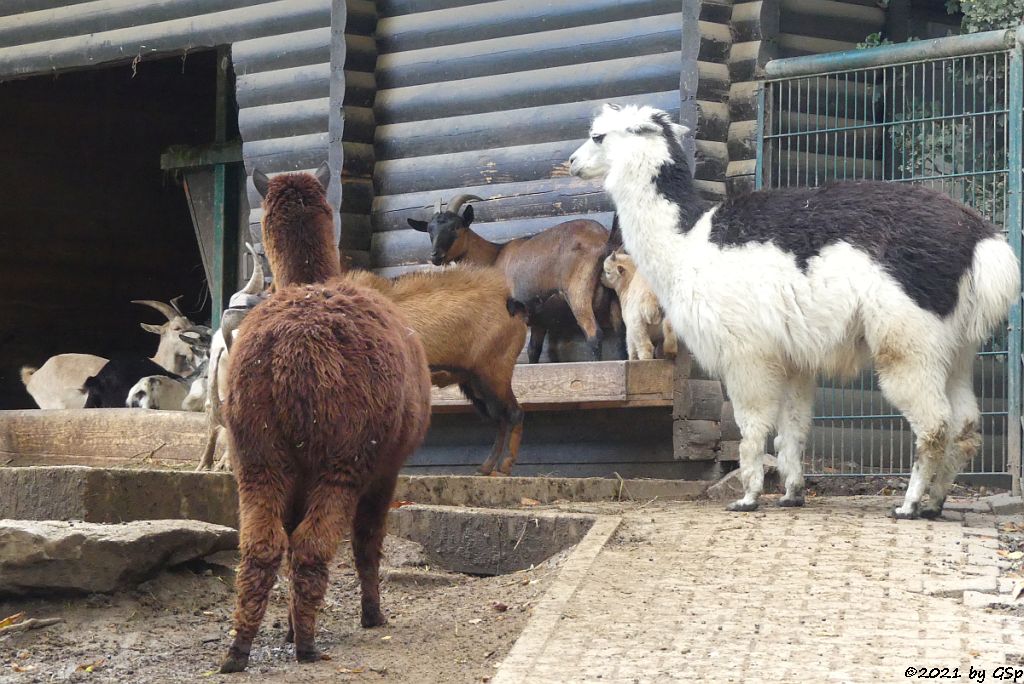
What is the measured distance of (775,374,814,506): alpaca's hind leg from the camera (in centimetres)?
766

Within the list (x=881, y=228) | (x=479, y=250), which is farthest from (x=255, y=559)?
(x=479, y=250)

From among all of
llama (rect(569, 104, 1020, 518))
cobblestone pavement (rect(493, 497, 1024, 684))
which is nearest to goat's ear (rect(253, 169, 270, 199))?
cobblestone pavement (rect(493, 497, 1024, 684))

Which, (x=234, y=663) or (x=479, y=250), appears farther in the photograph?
(x=479, y=250)

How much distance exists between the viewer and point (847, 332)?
23.5ft

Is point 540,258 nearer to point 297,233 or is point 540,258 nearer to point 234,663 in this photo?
point 297,233

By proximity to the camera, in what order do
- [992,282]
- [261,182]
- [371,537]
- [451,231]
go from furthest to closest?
[451,231] < [992,282] < [261,182] < [371,537]

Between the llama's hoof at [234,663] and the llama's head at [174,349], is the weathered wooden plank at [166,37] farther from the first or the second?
the llama's hoof at [234,663]

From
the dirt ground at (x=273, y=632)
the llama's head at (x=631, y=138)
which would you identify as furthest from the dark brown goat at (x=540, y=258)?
the dirt ground at (x=273, y=632)

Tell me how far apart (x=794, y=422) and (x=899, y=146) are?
2.79m

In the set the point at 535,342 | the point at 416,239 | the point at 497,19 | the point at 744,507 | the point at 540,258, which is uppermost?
the point at 497,19

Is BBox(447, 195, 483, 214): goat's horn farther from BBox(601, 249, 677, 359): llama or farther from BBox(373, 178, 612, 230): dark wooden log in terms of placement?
BBox(601, 249, 677, 359): llama

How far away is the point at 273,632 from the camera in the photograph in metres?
5.58

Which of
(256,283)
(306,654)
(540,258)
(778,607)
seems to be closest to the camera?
(306,654)

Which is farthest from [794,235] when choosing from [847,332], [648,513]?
[648,513]
